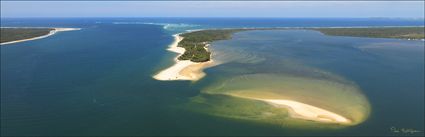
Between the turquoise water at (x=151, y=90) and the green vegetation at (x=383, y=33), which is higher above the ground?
the green vegetation at (x=383, y=33)

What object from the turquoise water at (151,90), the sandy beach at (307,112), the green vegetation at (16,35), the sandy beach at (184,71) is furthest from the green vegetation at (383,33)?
the green vegetation at (16,35)

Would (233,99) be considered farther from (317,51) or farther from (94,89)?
(317,51)

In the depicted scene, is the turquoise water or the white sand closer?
the turquoise water

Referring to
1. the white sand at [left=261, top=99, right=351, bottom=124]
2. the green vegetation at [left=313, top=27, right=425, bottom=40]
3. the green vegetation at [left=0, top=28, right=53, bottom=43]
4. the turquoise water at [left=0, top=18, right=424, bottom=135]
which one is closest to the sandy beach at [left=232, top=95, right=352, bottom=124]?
the white sand at [left=261, top=99, right=351, bottom=124]

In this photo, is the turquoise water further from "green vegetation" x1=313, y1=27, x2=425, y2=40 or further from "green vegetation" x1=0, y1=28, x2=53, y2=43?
"green vegetation" x1=313, y1=27, x2=425, y2=40

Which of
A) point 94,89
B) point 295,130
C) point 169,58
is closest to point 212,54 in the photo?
point 169,58

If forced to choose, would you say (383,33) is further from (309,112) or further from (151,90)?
(151,90)

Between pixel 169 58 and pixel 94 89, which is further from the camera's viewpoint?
pixel 169 58

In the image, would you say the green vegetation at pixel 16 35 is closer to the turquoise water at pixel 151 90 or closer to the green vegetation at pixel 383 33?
the turquoise water at pixel 151 90
